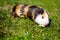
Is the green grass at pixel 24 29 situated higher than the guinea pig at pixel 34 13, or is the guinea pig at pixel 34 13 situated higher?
the guinea pig at pixel 34 13

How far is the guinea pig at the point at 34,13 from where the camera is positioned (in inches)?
334

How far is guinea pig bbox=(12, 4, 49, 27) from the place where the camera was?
27.8 ft

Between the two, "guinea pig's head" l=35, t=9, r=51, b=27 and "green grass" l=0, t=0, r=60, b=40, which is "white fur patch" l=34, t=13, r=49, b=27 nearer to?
"guinea pig's head" l=35, t=9, r=51, b=27

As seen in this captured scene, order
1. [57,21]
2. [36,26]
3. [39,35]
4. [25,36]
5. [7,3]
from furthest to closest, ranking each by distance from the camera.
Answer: [7,3]
[57,21]
[36,26]
[39,35]
[25,36]

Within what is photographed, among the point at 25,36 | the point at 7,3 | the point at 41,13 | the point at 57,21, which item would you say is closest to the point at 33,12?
the point at 41,13

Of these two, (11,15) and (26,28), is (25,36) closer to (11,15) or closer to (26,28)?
(26,28)

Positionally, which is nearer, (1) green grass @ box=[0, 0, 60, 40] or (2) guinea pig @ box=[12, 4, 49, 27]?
(1) green grass @ box=[0, 0, 60, 40]

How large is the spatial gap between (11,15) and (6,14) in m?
0.21

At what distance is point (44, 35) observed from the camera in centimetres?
789

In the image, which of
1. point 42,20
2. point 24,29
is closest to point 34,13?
point 42,20

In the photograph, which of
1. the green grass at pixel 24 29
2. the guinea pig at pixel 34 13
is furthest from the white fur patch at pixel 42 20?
the green grass at pixel 24 29

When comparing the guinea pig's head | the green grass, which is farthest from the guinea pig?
the green grass

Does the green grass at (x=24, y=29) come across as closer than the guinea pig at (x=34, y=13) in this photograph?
Yes

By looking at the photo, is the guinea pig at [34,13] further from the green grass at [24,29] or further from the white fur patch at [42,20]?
the green grass at [24,29]
